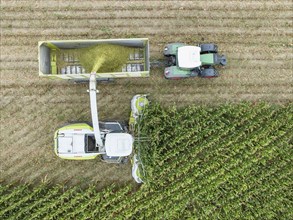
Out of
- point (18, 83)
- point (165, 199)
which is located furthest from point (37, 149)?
point (165, 199)

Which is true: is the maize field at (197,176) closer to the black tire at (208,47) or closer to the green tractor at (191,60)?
the green tractor at (191,60)

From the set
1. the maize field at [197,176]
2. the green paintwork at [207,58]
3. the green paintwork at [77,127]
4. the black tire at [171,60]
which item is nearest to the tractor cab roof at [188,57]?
the green paintwork at [207,58]

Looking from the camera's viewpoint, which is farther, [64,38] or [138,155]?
[64,38]

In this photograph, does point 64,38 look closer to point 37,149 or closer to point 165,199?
point 37,149

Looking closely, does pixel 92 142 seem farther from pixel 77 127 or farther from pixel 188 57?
pixel 188 57

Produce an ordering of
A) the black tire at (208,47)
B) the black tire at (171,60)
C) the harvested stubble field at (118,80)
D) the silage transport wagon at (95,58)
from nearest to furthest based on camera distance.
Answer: the silage transport wagon at (95,58) < the black tire at (208,47) < the black tire at (171,60) < the harvested stubble field at (118,80)
